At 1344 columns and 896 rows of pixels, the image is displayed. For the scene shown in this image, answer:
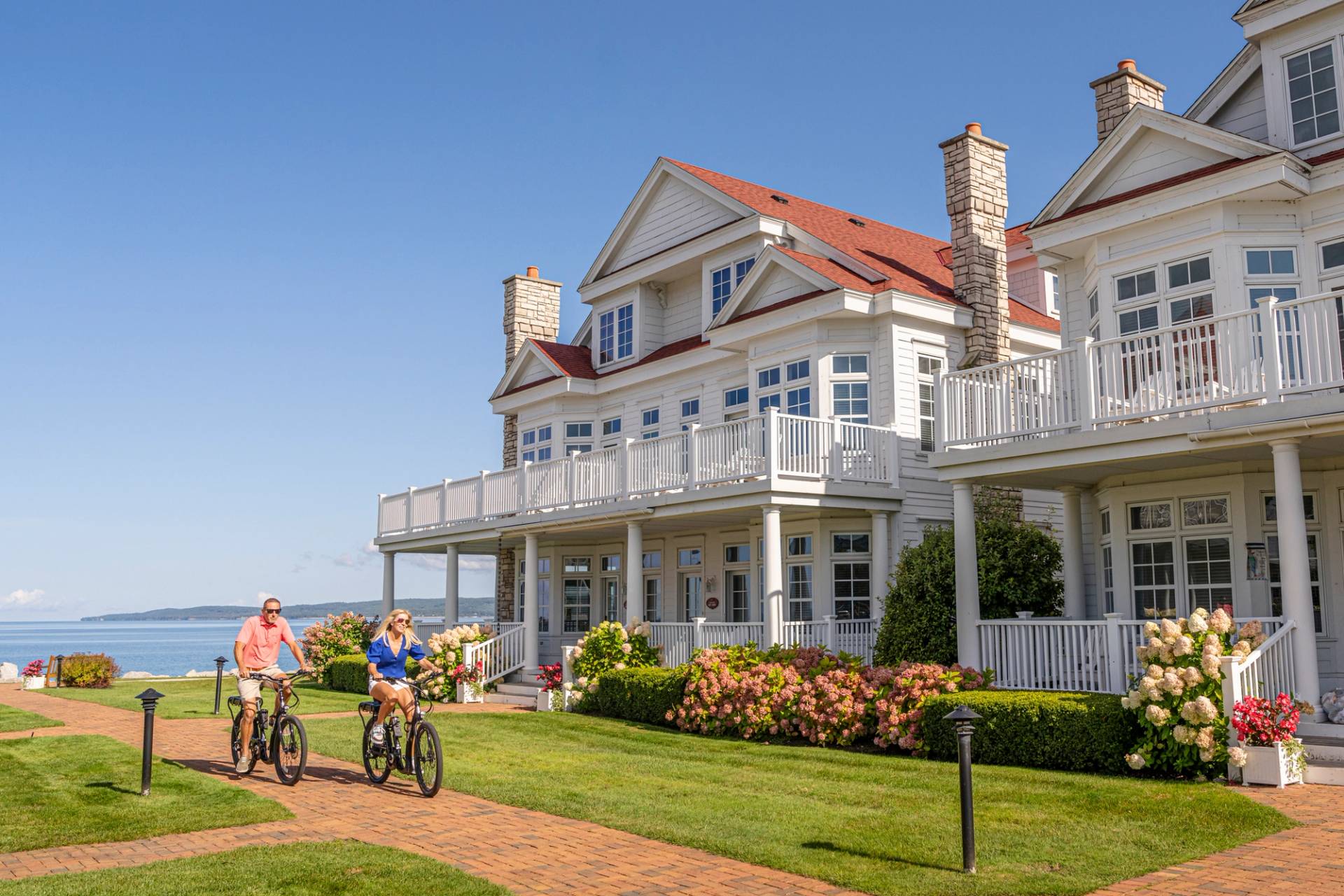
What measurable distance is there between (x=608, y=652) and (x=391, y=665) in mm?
8575

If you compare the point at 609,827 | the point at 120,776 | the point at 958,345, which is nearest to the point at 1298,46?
the point at 958,345

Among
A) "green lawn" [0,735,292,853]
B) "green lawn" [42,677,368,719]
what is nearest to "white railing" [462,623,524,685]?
"green lawn" [42,677,368,719]

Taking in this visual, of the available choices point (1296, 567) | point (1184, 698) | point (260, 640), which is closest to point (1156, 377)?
point (1296, 567)

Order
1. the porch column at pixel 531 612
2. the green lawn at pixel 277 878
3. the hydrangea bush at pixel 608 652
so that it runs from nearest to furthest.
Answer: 1. the green lawn at pixel 277 878
2. the hydrangea bush at pixel 608 652
3. the porch column at pixel 531 612

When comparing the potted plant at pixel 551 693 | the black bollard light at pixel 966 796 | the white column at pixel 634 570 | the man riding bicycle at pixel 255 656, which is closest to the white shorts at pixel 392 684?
the man riding bicycle at pixel 255 656

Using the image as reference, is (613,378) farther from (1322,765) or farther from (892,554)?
(1322,765)

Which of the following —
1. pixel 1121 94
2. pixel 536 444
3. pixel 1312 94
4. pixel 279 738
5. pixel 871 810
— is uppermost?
pixel 1121 94

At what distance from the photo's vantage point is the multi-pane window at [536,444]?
2836cm

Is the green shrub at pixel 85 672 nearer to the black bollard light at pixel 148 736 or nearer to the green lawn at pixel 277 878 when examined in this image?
the black bollard light at pixel 148 736

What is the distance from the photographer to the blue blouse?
434 inches

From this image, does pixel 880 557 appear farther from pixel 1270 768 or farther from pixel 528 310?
pixel 528 310

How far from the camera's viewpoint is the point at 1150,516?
15555 mm

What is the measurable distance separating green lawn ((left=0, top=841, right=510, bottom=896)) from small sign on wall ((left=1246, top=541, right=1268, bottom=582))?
34.4 ft

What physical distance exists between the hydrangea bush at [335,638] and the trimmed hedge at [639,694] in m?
10.8
